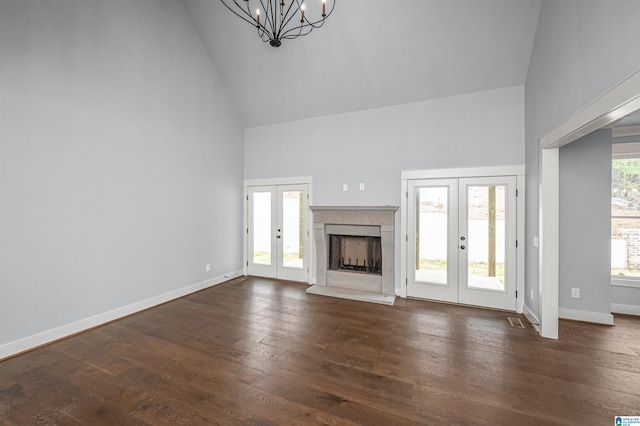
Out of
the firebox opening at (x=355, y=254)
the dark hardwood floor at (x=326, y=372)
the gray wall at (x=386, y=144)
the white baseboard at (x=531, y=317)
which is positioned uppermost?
the gray wall at (x=386, y=144)

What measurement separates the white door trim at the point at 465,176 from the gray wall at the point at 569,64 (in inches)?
3.7

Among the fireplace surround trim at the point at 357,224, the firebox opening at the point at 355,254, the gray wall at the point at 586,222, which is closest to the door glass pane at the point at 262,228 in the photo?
the fireplace surround trim at the point at 357,224

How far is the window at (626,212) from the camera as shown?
12.7 feet

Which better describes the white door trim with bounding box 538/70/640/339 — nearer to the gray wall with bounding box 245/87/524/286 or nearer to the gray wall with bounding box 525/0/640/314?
the gray wall with bounding box 525/0/640/314

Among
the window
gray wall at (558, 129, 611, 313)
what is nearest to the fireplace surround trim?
gray wall at (558, 129, 611, 313)

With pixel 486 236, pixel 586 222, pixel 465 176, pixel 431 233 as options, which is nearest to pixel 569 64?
pixel 465 176

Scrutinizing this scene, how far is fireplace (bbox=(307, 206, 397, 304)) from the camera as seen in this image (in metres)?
4.45

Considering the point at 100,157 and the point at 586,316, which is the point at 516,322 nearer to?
the point at 586,316

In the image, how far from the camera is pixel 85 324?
10.6 ft

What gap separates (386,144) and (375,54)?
139 centimetres

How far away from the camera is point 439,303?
13.7 feet

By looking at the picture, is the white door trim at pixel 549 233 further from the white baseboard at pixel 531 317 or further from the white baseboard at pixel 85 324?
the white baseboard at pixel 85 324

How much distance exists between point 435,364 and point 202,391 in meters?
2.08

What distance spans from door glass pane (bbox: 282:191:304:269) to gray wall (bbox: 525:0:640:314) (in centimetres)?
369
